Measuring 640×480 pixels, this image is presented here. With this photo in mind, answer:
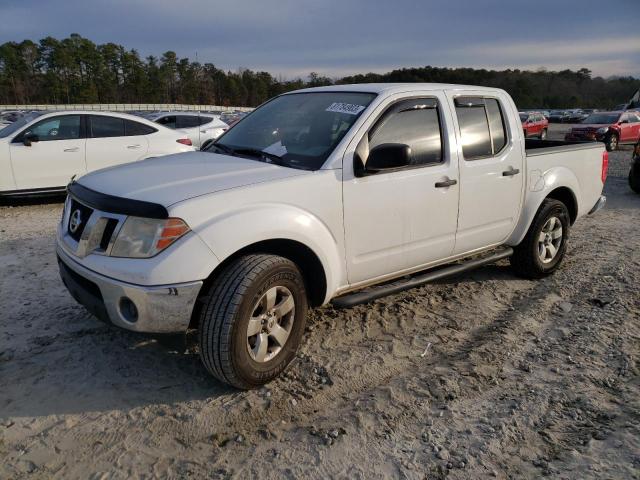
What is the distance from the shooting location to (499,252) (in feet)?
15.2

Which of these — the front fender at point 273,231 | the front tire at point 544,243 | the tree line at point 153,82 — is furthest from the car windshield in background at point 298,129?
the tree line at point 153,82

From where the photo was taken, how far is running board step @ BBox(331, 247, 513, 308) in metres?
3.39

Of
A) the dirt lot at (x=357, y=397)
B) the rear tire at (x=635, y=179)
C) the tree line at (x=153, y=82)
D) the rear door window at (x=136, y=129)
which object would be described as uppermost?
the tree line at (x=153, y=82)

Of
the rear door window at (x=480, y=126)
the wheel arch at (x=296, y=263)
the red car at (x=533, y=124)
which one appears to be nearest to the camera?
the wheel arch at (x=296, y=263)

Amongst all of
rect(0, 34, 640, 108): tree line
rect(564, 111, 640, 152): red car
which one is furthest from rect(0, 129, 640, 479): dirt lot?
rect(0, 34, 640, 108): tree line

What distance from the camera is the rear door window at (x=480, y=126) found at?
160 inches

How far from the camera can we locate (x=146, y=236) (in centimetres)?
271

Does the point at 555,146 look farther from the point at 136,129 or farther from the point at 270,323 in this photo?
the point at 136,129

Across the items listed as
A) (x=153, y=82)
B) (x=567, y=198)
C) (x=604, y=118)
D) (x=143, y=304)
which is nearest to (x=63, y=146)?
(x=143, y=304)

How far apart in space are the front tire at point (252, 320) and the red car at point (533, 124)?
83.5ft

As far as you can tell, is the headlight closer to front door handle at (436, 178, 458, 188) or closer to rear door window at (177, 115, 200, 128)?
front door handle at (436, 178, 458, 188)

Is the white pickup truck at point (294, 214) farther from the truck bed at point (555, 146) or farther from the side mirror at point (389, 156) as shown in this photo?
the truck bed at point (555, 146)

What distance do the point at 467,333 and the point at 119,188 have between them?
2.78 meters

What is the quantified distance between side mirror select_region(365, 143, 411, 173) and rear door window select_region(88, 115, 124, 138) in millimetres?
6777
